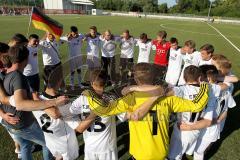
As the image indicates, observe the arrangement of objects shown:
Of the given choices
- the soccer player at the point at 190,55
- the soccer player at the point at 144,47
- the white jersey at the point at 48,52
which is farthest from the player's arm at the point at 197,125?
the soccer player at the point at 144,47

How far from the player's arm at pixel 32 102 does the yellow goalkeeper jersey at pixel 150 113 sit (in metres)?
0.35

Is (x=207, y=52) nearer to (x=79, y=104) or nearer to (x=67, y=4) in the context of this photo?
(x=79, y=104)

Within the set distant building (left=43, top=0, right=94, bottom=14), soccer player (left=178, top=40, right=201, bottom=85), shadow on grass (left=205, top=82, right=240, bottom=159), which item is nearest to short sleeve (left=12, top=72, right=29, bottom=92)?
shadow on grass (left=205, top=82, right=240, bottom=159)

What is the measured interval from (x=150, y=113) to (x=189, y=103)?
0.52 meters


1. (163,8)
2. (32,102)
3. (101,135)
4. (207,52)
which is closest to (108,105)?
(101,135)

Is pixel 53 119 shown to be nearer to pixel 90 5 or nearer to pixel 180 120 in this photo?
pixel 180 120

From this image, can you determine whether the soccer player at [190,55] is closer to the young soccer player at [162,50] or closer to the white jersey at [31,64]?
the young soccer player at [162,50]

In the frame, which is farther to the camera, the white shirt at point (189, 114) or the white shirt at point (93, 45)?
the white shirt at point (93, 45)

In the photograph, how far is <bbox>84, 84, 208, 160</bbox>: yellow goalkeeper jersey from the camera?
126 inches

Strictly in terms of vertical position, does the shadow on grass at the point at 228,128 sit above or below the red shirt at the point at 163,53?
below

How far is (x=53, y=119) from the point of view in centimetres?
380

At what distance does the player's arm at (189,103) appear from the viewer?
10.9ft

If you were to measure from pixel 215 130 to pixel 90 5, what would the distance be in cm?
12062

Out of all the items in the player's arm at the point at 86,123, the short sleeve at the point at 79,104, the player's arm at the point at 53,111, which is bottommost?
the player's arm at the point at 86,123
